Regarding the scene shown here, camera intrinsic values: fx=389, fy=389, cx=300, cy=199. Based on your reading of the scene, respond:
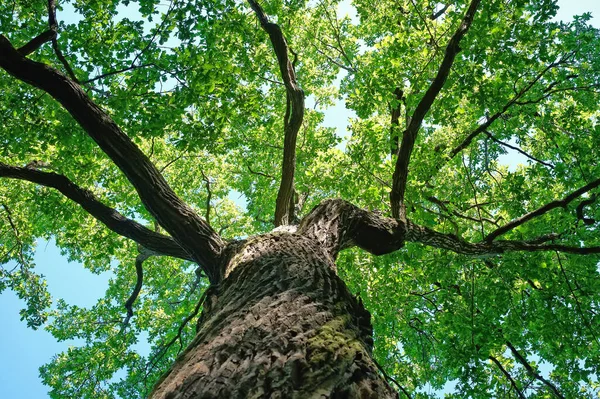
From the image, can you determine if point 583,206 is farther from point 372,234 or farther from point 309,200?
point 309,200

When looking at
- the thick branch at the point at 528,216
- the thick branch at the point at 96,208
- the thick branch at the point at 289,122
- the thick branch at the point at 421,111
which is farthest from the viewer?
the thick branch at the point at 289,122

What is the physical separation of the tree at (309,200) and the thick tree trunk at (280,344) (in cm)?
1

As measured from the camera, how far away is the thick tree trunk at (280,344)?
168 cm

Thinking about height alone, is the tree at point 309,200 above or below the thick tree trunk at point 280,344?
above

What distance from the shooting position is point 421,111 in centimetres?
501

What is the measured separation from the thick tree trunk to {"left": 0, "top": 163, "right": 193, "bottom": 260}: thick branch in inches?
94.0

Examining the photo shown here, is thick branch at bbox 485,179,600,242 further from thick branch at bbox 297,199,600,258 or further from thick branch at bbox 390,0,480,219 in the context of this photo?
thick branch at bbox 390,0,480,219

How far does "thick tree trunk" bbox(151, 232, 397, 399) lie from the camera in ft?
5.51

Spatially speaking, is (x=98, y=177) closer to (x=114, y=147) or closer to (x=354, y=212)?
(x=114, y=147)

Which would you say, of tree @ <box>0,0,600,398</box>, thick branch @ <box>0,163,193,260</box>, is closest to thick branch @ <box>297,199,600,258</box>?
tree @ <box>0,0,600,398</box>

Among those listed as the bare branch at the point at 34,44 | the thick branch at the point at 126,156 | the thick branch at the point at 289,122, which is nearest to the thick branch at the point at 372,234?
the thick branch at the point at 126,156

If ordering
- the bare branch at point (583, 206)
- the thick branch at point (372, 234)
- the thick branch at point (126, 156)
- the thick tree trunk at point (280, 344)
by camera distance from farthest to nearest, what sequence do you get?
1. the bare branch at point (583, 206)
2. the thick branch at point (372, 234)
3. the thick branch at point (126, 156)
4. the thick tree trunk at point (280, 344)

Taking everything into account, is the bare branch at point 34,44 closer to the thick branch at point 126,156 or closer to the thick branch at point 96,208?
the thick branch at point 126,156

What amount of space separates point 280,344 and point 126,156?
10.0ft
